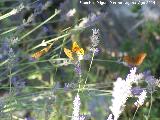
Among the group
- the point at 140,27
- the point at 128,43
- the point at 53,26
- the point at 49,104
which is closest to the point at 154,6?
the point at 140,27

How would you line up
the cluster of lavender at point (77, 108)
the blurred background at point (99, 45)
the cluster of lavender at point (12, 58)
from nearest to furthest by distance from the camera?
the cluster of lavender at point (77, 108) < the cluster of lavender at point (12, 58) < the blurred background at point (99, 45)

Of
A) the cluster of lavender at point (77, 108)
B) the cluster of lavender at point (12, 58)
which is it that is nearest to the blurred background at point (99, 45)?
the cluster of lavender at point (12, 58)

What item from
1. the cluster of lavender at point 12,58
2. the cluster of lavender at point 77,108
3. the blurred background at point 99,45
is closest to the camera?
the cluster of lavender at point 77,108

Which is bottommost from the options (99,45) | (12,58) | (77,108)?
(77,108)

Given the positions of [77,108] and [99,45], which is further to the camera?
[99,45]

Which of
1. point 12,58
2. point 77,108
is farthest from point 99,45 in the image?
point 77,108

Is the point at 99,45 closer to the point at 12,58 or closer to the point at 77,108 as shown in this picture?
the point at 12,58

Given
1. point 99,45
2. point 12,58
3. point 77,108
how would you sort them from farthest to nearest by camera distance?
1. point 99,45
2. point 12,58
3. point 77,108

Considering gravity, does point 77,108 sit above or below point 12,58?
below

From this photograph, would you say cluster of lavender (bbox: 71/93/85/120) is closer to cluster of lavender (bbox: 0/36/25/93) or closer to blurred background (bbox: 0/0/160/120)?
cluster of lavender (bbox: 0/36/25/93)

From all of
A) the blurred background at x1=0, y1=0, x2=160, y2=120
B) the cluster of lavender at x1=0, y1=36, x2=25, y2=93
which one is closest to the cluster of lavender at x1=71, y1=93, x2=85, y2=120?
the cluster of lavender at x1=0, y1=36, x2=25, y2=93

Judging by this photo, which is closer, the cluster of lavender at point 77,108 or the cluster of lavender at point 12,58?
the cluster of lavender at point 77,108

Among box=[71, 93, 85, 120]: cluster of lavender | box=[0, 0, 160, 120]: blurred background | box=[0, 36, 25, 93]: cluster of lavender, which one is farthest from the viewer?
box=[0, 0, 160, 120]: blurred background

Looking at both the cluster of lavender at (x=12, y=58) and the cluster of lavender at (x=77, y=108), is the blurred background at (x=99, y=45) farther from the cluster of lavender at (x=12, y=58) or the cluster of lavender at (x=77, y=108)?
the cluster of lavender at (x=77, y=108)
